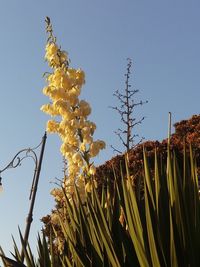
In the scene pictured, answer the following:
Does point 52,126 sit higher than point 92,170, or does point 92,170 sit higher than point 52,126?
point 52,126

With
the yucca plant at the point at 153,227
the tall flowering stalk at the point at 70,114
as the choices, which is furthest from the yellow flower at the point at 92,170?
the yucca plant at the point at 153,227

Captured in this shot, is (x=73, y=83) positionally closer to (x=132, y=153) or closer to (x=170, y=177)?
(x=170, y=177)

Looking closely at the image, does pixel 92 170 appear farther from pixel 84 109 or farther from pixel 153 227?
pixel 153 227

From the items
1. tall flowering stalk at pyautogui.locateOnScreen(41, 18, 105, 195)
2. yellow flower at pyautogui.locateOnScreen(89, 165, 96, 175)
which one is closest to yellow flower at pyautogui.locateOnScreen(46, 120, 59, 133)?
tall flowering stalk at pyautogui.locateOnScreen(41, 18, 105, 195)

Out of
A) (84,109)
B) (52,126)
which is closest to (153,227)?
(84,109)

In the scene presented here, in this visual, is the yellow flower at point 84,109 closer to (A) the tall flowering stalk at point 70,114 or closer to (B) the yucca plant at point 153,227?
(A) the tall flowering stalk at point 70,114

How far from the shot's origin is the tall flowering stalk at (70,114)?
471 cm

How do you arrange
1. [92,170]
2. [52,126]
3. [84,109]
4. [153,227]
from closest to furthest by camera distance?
[153,227] → [92,170] → [84,109] → [52,126]

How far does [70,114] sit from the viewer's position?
4918 millimetres

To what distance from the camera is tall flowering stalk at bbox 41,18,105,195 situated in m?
4.71

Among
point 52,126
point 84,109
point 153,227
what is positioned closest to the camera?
point 153,227

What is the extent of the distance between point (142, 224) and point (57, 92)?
106 inches

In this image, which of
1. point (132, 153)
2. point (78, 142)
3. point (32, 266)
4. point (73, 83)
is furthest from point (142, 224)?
point (132, 153)

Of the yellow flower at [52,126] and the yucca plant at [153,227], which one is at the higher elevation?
the yellow flower at [52,126]
